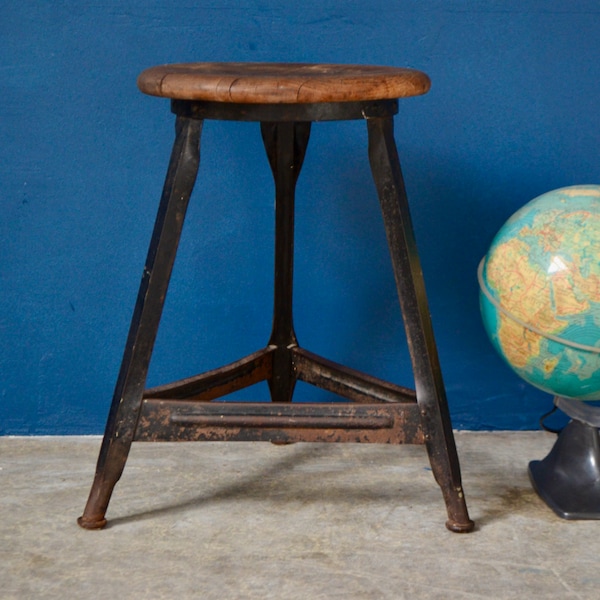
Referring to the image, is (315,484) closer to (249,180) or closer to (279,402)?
(279,402)

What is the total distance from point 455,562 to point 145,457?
3.05 feet

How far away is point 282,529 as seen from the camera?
221 cm

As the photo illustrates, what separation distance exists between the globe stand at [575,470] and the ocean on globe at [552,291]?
0.12 metres

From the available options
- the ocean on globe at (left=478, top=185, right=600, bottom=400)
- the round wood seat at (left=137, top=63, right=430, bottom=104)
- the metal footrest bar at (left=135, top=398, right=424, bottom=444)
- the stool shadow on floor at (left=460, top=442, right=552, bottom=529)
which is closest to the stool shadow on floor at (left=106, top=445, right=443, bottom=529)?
the stool shadow on floor at (left=460, top=442, right=552, bottom=529)

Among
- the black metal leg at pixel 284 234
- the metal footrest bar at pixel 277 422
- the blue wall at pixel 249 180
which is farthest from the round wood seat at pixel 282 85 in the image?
the metal footrest bar at pixel 277 422

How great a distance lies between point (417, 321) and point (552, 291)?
30 centimetres

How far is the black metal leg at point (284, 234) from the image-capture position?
246 centimetres

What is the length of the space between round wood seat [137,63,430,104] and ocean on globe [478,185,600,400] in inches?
16.4

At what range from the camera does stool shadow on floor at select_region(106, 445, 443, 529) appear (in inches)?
92.7

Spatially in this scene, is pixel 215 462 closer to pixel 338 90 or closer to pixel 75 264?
pixel 75 264

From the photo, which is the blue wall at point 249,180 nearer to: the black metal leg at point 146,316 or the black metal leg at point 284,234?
the black metal leg at point 284,234

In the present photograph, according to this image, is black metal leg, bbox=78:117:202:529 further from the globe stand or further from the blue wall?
the globe stand

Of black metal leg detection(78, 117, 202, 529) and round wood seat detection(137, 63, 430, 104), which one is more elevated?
round wood seat detection(137, 63, 430, 104)

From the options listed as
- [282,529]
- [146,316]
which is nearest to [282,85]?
[146,316]
